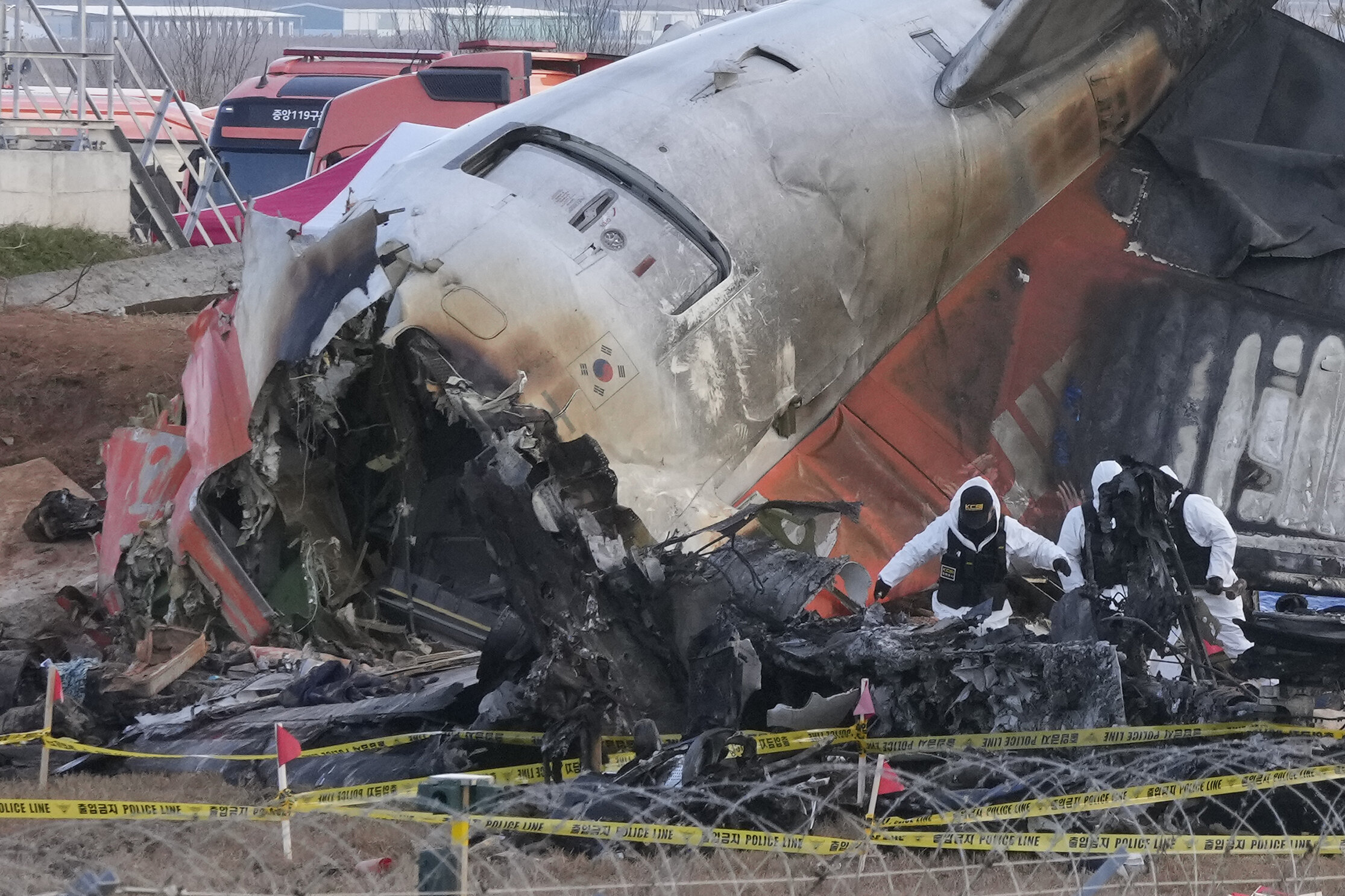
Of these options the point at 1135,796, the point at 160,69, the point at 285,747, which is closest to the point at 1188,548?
the point at 1135,796

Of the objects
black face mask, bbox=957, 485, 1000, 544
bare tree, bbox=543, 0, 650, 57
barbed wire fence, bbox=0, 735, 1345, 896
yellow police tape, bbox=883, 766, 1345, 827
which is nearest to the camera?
barbed wire fence, bbox=0, 735, 1345, 896

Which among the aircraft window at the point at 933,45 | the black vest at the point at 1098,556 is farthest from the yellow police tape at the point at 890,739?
the aircraft window at the point at 933,45

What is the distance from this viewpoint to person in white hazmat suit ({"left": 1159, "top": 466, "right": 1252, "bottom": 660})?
27.3 ft

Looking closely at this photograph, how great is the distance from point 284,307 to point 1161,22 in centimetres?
635

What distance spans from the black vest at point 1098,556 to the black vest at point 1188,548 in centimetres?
48

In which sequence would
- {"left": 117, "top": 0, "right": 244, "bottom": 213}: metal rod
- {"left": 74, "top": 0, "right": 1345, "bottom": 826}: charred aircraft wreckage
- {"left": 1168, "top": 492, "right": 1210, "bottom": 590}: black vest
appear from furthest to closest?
{"left": 117, "top": 0, "right": 244, "bottom": 213}: metal rod < {"left": 1168, "top": 492, "right": 1210, "bottom": 590}: black vest < {"left": 74, "top": 0, "right": 1345, "bottom": 826}: charred aircraft wreckage

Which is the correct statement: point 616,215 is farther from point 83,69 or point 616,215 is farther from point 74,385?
point 83,69

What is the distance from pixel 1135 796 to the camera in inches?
213

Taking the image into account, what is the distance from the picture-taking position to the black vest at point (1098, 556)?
312 inches

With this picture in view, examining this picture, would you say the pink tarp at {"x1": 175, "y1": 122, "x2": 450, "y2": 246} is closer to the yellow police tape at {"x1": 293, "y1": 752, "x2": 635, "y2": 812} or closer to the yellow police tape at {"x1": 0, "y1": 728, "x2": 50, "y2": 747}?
the yellow police tape at {"x1": 0, "y1": 728, "x2": 50, "y2": 747}

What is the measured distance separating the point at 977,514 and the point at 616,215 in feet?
8.47

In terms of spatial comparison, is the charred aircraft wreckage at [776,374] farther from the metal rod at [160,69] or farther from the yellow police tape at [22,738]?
the metal rod at [160,69]

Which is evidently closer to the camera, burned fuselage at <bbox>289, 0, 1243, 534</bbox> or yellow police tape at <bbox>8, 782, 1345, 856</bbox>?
yellow police tape at <bbox>8, 782, 1345, 856</bbox>

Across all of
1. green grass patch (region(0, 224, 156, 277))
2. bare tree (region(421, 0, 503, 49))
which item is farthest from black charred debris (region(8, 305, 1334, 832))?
bare tree (region(421, 0, 503, 49))
